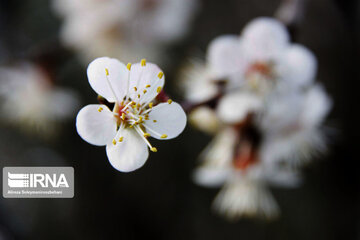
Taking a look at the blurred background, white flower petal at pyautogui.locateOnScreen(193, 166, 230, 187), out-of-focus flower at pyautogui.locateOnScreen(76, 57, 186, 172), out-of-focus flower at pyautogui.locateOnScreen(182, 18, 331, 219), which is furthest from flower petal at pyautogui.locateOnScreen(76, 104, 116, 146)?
the blurred background

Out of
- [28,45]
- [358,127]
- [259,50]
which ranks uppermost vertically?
[28,45]

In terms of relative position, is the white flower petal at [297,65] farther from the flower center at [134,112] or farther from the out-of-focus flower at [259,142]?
the flower center at [134,112]

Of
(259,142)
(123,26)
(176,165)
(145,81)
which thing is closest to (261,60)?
(259,142)

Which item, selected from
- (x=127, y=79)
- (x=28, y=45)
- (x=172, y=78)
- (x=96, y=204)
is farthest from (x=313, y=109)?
(x=96, y=204)

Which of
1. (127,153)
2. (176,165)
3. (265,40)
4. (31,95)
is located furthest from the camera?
(176,165)

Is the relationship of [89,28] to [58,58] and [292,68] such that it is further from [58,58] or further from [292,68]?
[292,68]

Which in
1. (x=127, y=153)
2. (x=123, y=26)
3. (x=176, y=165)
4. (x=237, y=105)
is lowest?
(x=127, y=153)

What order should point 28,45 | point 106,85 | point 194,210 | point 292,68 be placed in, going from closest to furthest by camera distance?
point 106,85
point 292,68
point 28,45
point 194,210

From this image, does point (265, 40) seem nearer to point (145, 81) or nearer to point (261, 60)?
point (261, 60)
